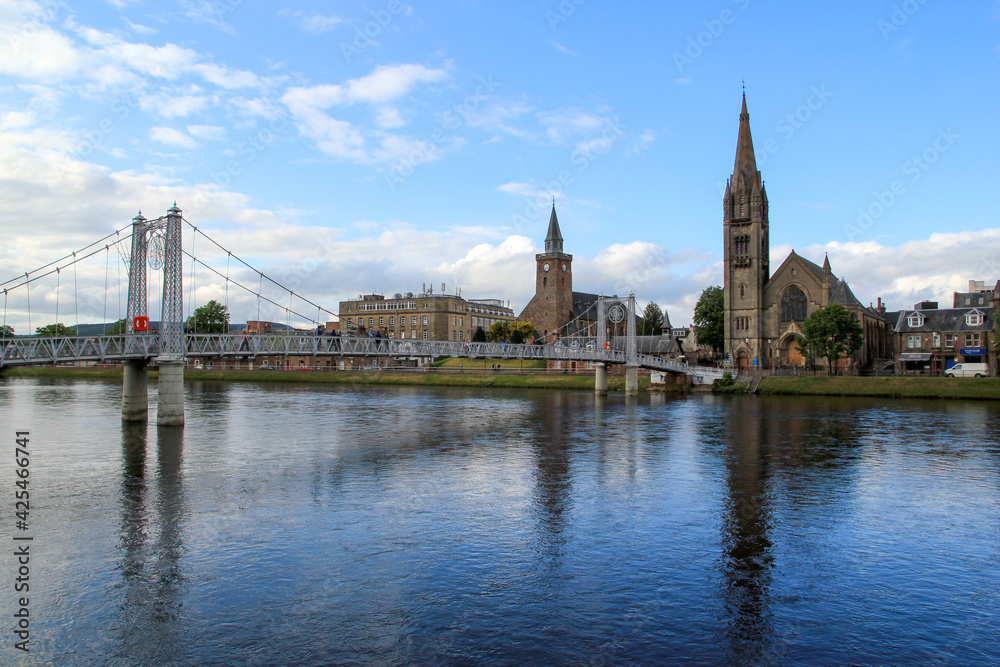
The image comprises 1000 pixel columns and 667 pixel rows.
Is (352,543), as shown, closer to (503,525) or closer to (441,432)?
(503,525)

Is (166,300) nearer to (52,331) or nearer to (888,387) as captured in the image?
(888,387)

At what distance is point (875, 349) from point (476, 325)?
255 feet

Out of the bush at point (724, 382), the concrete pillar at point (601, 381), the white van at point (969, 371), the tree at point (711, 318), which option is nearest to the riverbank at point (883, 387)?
the bush at point (724, 382)

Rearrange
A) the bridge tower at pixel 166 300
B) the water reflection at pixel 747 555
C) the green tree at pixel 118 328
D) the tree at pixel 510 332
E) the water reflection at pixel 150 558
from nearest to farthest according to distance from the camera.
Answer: the water reflection at pixel 150 558
the water reflection at pixel 747 555
the bridge tower at pixel 166 300
the green tree at pixel 118 328
the tree at pixel 510 332

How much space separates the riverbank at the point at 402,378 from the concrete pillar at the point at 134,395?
50422mm

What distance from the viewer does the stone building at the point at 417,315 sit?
135m

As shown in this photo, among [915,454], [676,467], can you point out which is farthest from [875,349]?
[676,467]

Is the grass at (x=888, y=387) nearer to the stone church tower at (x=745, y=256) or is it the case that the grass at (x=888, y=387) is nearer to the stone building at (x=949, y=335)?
the stone building at (x=949, y=335)

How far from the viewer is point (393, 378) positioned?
3839 inches

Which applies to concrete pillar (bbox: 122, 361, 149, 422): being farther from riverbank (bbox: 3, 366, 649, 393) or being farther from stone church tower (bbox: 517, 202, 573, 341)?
stone church tower (bbox: 517, 202, 573, 341)

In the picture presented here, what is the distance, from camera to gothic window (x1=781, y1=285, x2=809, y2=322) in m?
91.4

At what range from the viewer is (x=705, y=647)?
12320 mm

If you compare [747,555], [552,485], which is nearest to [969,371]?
[552,485]

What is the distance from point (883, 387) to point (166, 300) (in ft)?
212
